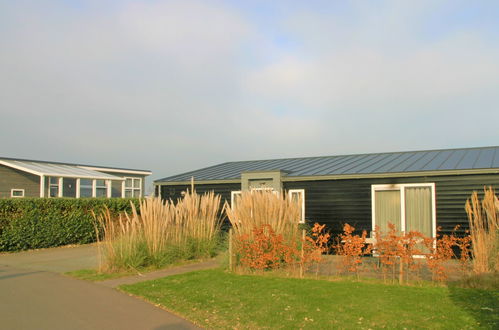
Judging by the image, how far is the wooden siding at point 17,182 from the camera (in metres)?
24.3

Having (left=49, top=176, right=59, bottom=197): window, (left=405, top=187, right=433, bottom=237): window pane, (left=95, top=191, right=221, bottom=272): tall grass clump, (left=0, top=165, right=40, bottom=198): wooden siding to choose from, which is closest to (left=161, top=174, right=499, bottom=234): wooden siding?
(left=405, top=187, right=433, bottom=237): window pane

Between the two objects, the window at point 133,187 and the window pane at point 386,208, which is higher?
the window at point 133,187

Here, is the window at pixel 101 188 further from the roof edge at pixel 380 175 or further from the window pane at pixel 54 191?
the roof edge at pixel 380 175

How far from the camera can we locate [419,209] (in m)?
13.0

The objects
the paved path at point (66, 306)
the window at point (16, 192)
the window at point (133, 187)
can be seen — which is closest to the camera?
the paved path at point (66, 306)

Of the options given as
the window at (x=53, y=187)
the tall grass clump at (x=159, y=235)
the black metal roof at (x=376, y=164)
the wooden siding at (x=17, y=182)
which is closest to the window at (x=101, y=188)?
the window at (x=53, y=187)

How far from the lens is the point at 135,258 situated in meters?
10.9

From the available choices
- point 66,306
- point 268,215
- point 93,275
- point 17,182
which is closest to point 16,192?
point 17,182

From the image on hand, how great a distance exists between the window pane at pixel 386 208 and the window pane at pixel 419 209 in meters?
0.28

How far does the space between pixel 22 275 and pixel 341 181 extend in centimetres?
926

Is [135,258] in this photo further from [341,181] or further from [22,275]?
[341,181]

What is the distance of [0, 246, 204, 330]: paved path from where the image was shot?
6297 millimetres

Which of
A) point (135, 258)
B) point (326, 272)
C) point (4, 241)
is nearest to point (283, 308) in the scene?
point (326, 272)

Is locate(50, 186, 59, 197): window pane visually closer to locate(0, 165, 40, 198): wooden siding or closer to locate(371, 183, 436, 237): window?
locate(0, 165, 40, 198): wooden siding
